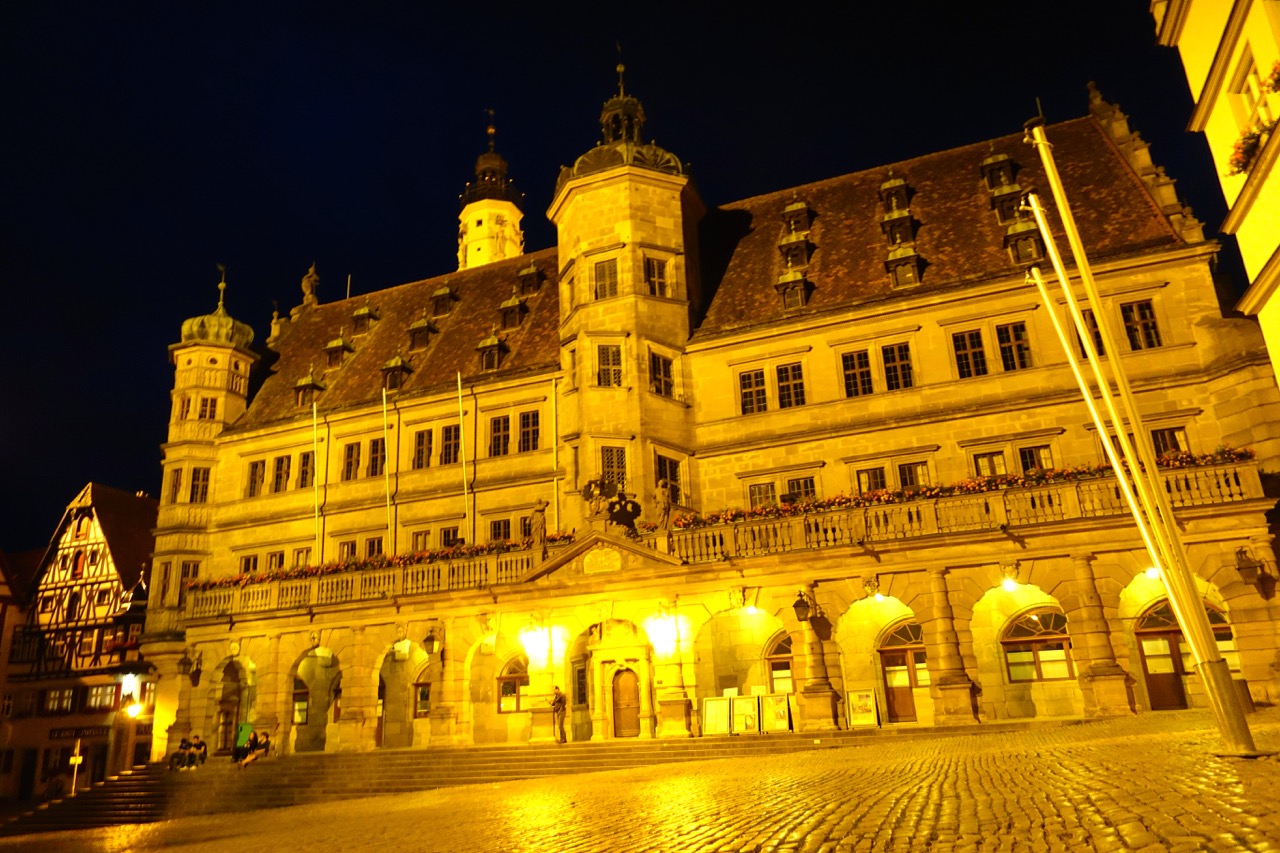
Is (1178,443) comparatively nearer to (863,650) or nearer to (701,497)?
(863,650)

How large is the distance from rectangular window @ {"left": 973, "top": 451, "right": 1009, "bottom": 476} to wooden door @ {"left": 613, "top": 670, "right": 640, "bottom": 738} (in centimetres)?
1303

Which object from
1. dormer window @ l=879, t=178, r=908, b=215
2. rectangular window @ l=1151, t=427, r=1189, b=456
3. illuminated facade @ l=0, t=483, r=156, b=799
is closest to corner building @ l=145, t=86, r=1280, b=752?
rectangular window @ l=1151, t=427, r=1189, b=456

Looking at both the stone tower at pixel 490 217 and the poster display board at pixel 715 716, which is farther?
the stone tower at pixel 490 217

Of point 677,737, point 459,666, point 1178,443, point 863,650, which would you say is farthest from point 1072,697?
point 459,666

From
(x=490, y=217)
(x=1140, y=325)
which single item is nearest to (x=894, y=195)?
(x=1140, y=325)

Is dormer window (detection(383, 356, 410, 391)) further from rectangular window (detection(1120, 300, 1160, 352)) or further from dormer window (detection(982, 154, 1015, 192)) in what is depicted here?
rectangular window (detection(1120, 300, 1160, 352))

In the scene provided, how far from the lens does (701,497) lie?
111 ft

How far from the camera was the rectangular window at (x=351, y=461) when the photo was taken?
133 ft

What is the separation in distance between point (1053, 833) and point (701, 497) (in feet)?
86.6

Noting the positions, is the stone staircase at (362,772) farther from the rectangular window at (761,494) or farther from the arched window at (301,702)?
the rectangular window at (761,494)

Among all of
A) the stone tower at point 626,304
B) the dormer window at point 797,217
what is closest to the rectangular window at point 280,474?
the stone tower at point 626,304

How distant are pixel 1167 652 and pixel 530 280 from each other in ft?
97.0

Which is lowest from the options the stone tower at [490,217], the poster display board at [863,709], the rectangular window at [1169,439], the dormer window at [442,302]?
the poster display board at [863,709]

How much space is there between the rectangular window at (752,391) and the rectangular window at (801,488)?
293cm
